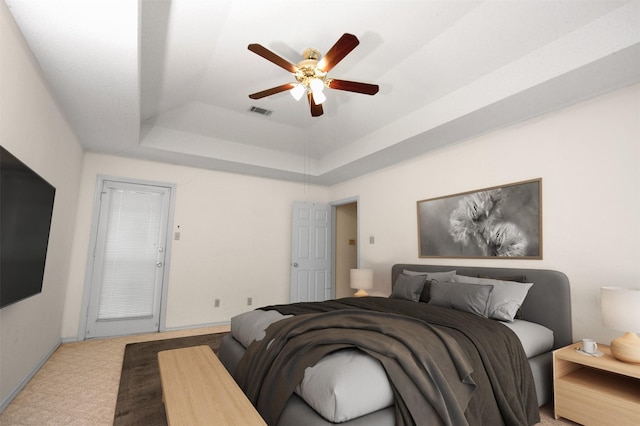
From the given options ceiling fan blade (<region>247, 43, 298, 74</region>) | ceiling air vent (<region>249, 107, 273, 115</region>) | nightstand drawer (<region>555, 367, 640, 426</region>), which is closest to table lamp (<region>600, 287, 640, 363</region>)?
nightstand drawer (<region>555, 367, 640, 426</region>)

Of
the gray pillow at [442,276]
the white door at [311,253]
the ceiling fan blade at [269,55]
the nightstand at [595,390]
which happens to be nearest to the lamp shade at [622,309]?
the nightstand at [595,390]

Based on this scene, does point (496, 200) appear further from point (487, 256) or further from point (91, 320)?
point (91, 320)

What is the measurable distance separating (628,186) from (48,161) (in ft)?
16.2

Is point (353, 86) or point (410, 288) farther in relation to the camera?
point (410, 288)

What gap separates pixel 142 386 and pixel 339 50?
315 cm

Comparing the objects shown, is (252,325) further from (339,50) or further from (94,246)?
(94,246)

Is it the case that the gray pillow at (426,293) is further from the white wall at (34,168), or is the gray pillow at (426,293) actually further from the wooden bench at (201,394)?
the white wall at (34,168)

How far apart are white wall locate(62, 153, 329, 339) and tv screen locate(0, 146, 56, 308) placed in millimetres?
2062

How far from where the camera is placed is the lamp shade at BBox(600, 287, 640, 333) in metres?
2.09

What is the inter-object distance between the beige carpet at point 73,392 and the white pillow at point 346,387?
154 centimetres

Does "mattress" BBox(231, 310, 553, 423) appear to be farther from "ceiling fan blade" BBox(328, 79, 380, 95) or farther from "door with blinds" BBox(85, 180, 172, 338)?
"door with blinds" BBox(85, 180, 172, 338)

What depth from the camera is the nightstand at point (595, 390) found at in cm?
198

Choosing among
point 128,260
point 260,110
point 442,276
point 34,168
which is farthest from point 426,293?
point 128,260

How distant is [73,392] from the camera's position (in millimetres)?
2639
